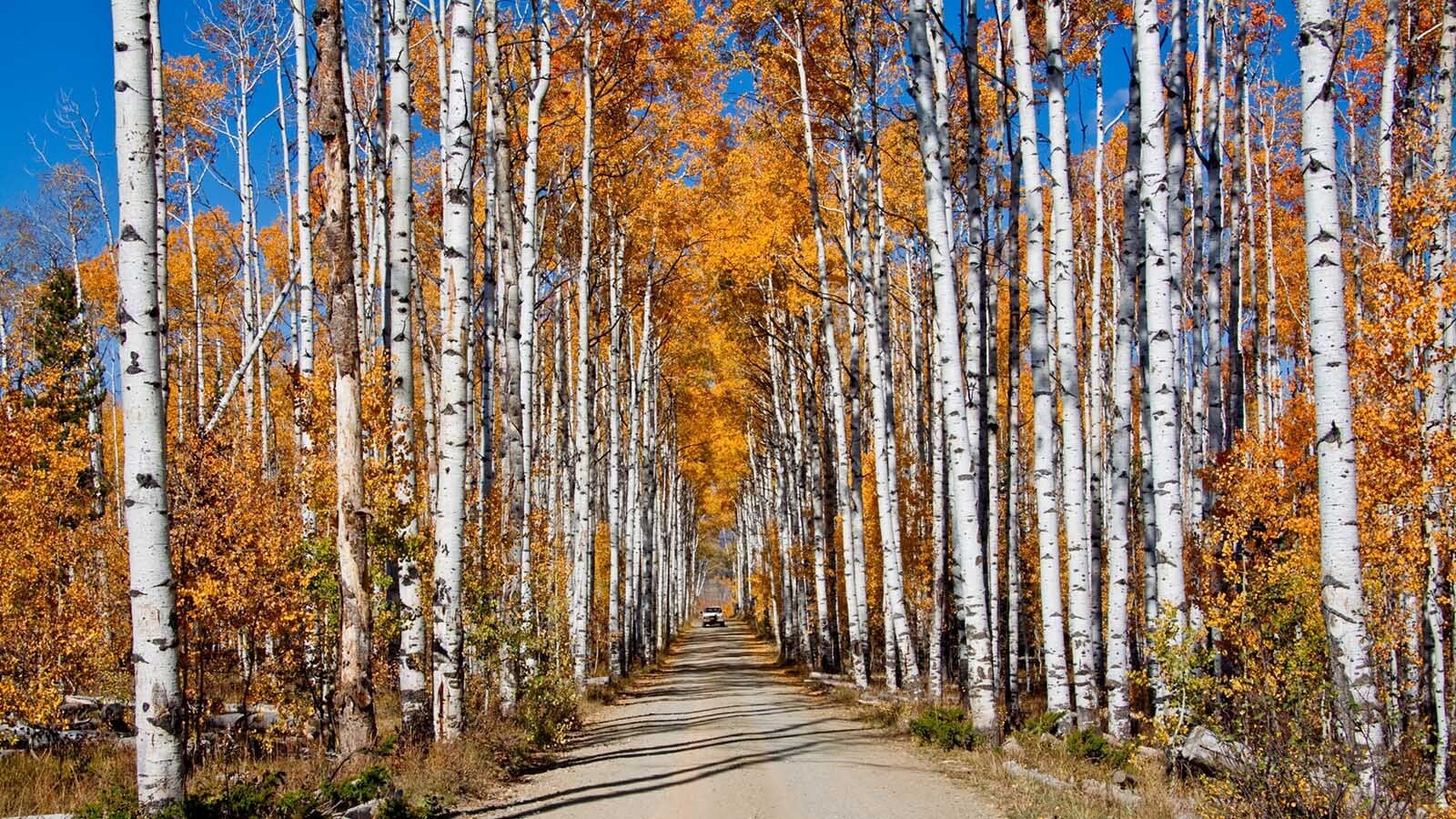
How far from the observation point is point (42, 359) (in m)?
28.0


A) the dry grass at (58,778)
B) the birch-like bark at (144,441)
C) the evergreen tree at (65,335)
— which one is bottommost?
the dry grass at (58,778)

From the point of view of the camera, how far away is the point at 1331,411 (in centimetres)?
629

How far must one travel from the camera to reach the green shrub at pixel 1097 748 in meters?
9.37

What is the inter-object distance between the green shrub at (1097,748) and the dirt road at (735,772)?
1338 mm

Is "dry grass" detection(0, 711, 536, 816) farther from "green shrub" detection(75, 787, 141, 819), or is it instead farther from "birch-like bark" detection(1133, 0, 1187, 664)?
"birch-like bark" detection(1133, 0, 1187, 664)

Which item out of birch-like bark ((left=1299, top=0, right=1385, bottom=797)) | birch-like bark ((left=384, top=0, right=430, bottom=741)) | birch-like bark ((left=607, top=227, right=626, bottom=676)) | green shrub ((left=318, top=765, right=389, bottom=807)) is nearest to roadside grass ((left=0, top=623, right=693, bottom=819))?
green shrub ((left=318, top=765, right=389, bottom=807))

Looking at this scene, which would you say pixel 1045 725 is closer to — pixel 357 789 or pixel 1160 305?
pixel 1160 305

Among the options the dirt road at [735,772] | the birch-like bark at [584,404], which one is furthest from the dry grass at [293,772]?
the birch-like bark at [584,404]

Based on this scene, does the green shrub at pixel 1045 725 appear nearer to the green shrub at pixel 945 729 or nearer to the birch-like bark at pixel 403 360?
the green shrub at pixel 945 729

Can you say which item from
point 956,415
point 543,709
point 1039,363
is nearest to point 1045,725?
point 956,415

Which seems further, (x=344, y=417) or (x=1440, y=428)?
(x=1440, y=428)

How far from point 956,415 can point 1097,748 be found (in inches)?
143

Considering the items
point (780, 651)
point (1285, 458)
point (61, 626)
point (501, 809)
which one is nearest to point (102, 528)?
point (61, 626)

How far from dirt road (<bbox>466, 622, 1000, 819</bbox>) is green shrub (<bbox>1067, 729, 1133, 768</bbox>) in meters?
1.34
